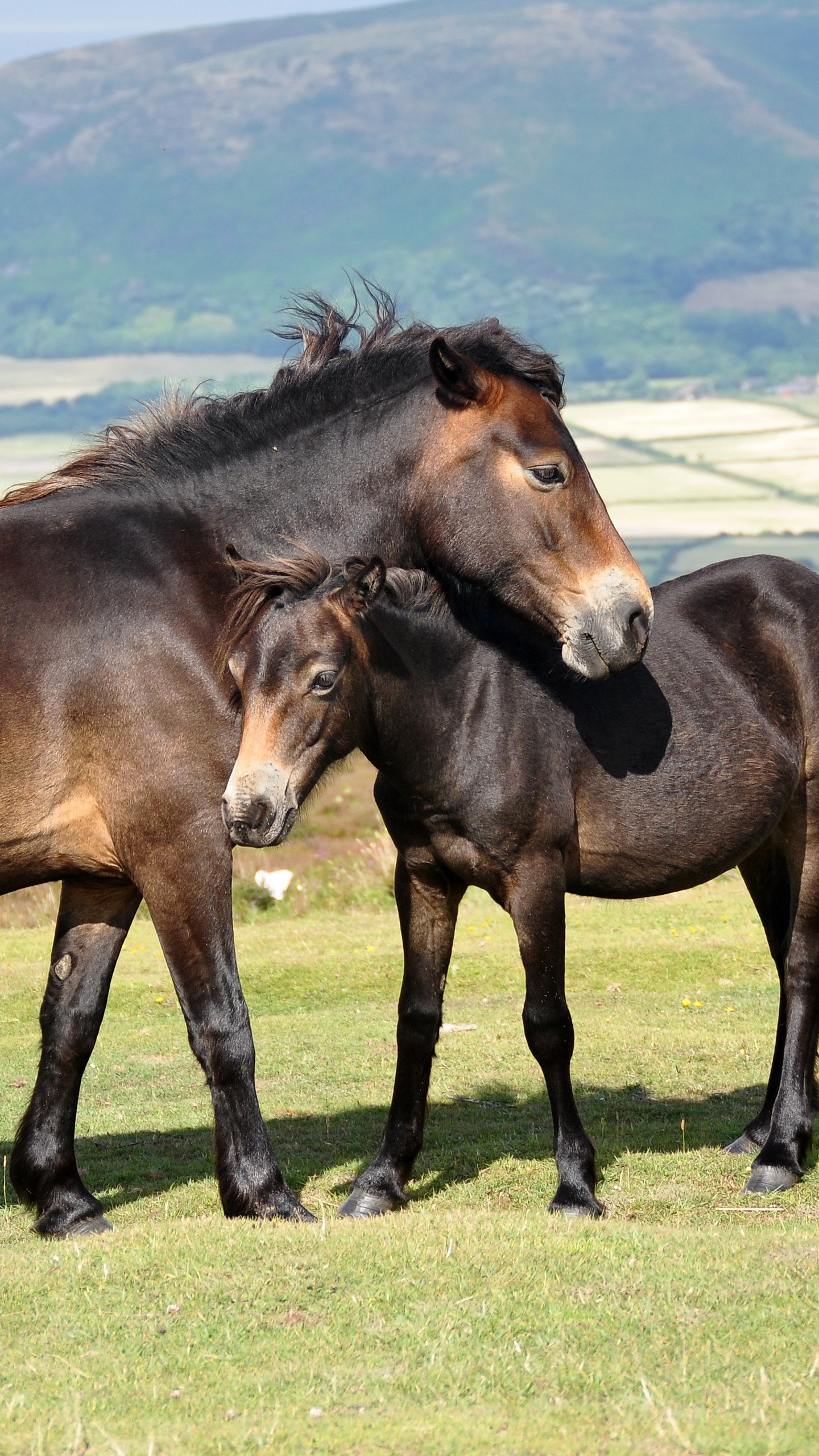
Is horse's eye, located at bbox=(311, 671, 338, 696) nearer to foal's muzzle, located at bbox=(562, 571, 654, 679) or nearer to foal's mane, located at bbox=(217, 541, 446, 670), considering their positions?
foal's mane, located at bbox=(217, 541, 446, 670)

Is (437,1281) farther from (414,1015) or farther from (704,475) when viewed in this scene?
(704,475)

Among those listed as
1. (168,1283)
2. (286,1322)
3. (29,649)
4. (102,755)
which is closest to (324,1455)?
(286,1322)

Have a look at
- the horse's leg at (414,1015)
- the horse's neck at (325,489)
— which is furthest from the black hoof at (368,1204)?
the horse's neck at (325,489)

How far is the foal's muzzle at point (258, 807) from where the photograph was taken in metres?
5.61

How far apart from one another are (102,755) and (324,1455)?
304 cm

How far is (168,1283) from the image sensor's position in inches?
205

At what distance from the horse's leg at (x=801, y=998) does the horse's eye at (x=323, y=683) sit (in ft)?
9.34

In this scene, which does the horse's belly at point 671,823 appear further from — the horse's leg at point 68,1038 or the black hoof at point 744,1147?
the horse's leg at point 68,1038

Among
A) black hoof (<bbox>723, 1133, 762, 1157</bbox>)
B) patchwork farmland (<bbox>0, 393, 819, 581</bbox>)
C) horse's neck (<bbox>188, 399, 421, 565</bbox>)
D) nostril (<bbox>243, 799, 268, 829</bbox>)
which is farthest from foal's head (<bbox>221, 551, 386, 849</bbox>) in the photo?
patchwork farmland (<bbox>0, 393, 819, 581</bbox>)

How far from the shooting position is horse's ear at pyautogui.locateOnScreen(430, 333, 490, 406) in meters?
6.48

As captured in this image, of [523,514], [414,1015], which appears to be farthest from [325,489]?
[414,1015]

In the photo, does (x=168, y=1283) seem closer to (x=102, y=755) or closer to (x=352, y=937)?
(x=102, y=755)

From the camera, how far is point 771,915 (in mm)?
8203

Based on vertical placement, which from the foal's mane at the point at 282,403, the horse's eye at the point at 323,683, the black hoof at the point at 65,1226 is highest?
the foal's mane at the point at 282,403
